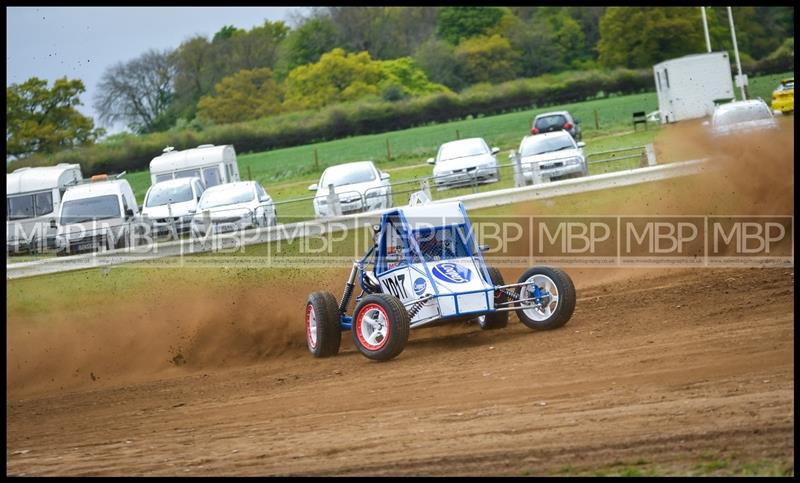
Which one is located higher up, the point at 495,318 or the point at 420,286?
the point at 420,286

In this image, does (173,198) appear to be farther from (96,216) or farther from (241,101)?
(241,101)

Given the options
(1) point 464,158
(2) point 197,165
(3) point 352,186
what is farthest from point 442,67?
(3) point 352,186

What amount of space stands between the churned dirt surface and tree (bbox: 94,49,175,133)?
154 feet

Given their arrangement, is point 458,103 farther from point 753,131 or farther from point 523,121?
point 753,131

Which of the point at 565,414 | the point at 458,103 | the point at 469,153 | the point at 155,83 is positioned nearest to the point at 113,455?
the point at 565,414

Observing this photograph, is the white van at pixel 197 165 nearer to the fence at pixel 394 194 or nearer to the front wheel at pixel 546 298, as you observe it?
the fence at pixel 394 194

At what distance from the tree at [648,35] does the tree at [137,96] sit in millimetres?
27281

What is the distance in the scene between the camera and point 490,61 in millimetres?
69500

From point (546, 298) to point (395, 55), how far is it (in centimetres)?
6669

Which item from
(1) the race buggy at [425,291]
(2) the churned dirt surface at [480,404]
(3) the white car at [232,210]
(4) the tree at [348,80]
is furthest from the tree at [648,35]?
(1) the race buggy at [425,291]

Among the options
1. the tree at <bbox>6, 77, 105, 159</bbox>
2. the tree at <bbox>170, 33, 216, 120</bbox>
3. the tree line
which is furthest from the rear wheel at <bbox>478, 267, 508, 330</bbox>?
the tree at <bbox>170, 33, 216, 120</bbox>

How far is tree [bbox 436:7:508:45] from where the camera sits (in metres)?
77.2

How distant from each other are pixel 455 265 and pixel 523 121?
1573 inches

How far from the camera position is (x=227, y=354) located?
14453 mm
